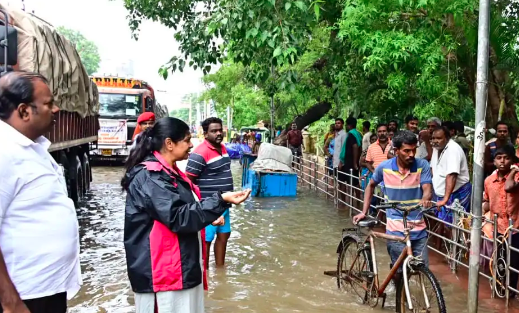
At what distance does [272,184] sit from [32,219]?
10.6 meters

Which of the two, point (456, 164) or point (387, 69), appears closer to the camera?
point (456, 164)

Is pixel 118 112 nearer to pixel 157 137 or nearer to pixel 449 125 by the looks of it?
pixel 449 125

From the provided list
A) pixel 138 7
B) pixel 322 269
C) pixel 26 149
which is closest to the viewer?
pixel 26 149

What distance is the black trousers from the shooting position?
2395 mm

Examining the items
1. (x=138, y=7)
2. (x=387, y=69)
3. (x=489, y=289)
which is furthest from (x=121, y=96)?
(x=489, y=289)

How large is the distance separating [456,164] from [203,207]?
4186 millimetres

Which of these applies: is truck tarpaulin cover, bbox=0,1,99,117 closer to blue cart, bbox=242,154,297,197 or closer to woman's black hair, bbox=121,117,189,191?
blue cart, bbox=242,154,297,197

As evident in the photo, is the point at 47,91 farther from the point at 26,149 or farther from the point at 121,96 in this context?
the point at 121,96

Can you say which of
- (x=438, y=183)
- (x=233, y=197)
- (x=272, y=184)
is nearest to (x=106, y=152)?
(x=272, y=184)

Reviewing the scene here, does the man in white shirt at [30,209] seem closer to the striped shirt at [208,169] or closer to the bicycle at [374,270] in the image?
the bicycle at [374,270]

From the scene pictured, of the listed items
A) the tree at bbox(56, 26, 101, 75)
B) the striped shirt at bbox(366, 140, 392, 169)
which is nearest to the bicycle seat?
the striped shirt at bbox(366, 140, 392, 169)

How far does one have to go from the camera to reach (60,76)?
8703 mm

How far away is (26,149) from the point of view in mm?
2324

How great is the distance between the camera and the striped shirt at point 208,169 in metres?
5.88
